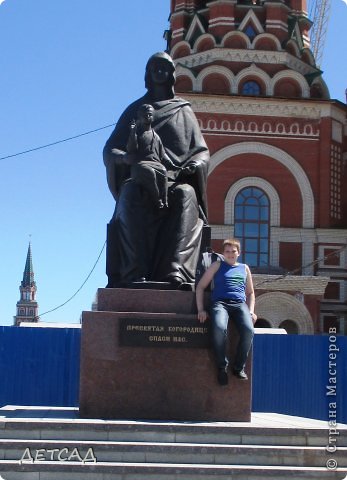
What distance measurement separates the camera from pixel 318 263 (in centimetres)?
2973

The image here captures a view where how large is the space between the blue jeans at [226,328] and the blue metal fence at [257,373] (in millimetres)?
7529

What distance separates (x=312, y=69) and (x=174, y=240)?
25.6 metres

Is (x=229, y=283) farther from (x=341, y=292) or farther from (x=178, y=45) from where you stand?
(x=178, y=45)

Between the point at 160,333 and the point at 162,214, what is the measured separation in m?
1.27

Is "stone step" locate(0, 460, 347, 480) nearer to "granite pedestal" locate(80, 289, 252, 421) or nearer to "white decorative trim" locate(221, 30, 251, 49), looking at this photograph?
"granite pedestal" locate(80, 289, 252, 421)

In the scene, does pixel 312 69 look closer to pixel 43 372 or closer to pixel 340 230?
pixel 340 230

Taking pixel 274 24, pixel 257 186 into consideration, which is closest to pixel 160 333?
pixel 257 186

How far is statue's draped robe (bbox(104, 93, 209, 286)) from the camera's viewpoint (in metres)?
8.09

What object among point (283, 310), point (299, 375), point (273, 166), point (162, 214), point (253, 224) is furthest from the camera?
point (273, 166)

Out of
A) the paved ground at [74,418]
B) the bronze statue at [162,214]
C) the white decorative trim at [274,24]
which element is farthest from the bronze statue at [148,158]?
the white decorative trim at [274,24]

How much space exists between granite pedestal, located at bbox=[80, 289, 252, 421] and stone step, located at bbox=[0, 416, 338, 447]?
57 cm

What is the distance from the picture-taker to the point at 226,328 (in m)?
7.39

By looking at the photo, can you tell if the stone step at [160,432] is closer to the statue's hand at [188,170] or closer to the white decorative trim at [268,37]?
the statue's hand at [188,170]

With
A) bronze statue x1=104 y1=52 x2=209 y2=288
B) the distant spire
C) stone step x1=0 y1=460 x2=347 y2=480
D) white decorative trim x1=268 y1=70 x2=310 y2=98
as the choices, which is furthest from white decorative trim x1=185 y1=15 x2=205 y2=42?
the distant spire
